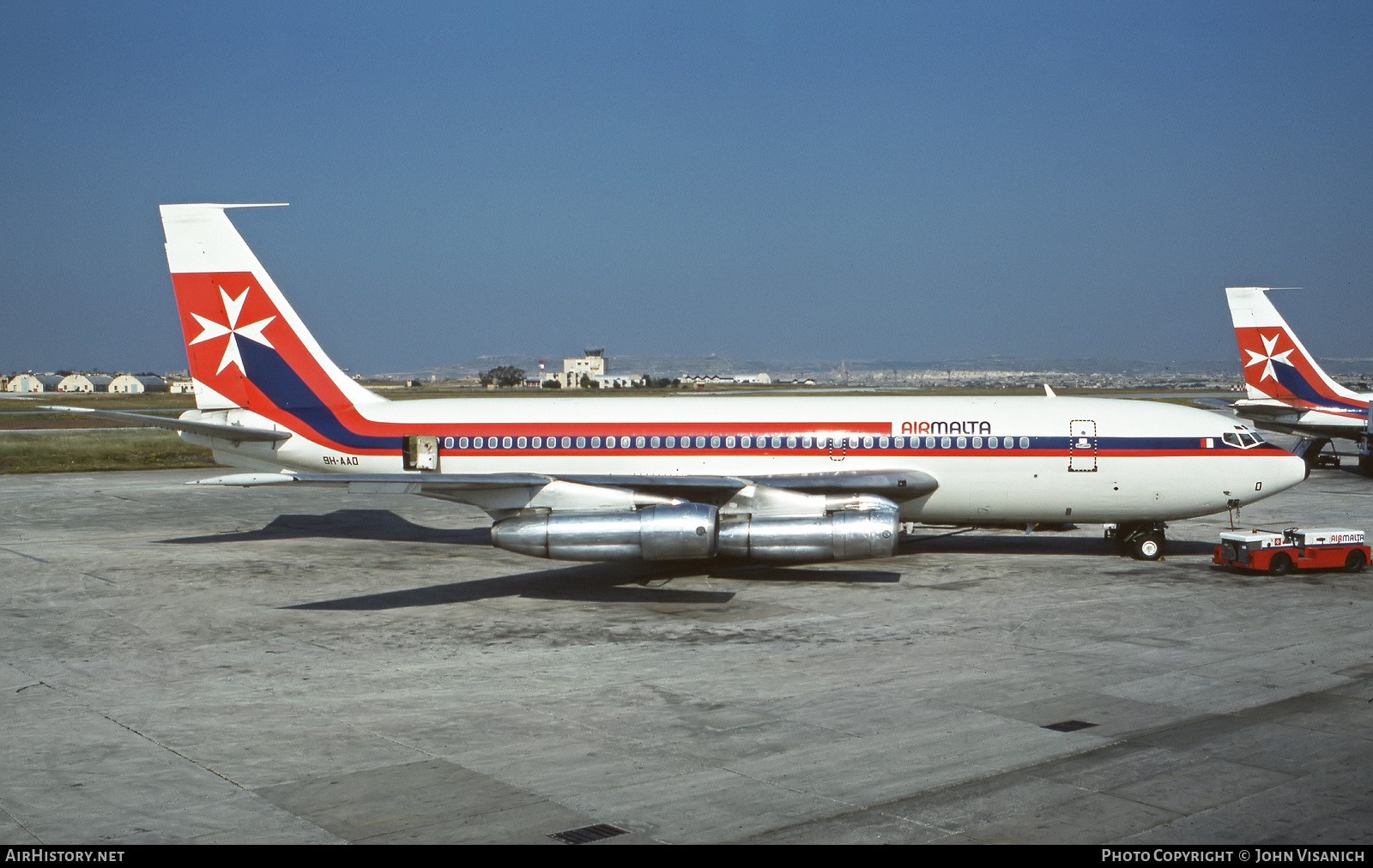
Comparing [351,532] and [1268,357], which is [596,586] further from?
[1268,357]

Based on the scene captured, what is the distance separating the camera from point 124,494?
135ft

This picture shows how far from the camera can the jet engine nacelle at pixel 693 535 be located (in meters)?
21.4

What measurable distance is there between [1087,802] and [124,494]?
39.8 m

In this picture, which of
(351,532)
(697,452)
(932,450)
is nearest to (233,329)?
(351,532)

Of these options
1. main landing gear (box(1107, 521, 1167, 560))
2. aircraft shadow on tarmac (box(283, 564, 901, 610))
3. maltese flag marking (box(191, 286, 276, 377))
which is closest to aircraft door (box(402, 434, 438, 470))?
aircraft shadow on tarmac (box(283, 564, 901, 610))

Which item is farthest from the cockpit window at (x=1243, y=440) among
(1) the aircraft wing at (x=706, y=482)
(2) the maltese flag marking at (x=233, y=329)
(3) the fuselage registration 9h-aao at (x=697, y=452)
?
(2) the maltese flag marking at (x=233, y=329)

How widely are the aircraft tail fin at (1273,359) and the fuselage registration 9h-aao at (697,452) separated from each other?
70.9 feet

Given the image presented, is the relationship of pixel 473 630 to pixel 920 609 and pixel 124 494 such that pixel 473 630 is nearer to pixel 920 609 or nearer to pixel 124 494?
pixel 920 609

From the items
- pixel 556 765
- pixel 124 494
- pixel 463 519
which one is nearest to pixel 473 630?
pixel 556 765

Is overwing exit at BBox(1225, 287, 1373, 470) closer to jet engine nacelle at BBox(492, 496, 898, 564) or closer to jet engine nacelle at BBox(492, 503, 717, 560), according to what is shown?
jet engine nacelle at BBox(492, 496, 898, 564)

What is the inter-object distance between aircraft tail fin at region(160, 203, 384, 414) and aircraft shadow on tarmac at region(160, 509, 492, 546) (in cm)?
491

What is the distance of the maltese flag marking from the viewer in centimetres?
2759

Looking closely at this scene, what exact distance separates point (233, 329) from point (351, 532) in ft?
25.5
